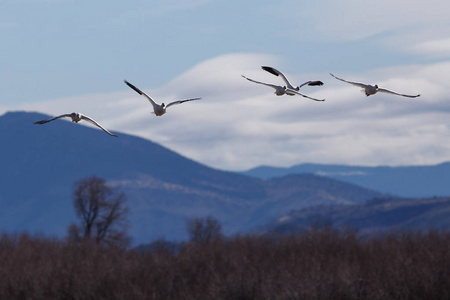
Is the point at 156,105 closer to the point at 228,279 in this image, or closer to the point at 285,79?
the point at 285,79

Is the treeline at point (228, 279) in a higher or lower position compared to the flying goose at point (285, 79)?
lower

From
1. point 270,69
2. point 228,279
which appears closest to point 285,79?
point 270,69

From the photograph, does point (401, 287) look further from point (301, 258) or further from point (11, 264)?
point (11, 264)

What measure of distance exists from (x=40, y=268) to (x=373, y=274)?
68.5 m

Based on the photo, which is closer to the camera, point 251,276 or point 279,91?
point 279,91

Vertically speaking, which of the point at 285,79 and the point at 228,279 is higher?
the point at 285,79

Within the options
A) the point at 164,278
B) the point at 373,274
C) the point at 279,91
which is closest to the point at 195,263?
the point at 164,278

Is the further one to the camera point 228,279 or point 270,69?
point 228,279

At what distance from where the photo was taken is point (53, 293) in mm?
165000

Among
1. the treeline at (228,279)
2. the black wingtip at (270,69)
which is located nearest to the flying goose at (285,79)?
the black wingtip at (270,69)

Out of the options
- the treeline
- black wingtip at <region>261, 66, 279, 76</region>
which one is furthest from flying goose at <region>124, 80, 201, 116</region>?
the treeline

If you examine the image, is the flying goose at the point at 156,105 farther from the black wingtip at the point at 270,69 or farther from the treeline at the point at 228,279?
the treeline at the point at 228,279

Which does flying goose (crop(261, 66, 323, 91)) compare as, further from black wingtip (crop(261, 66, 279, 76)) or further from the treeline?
the treeline

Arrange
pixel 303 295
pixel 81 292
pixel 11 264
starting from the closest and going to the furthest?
pixel 303 295, pixel 81 292, pixel 11 264
